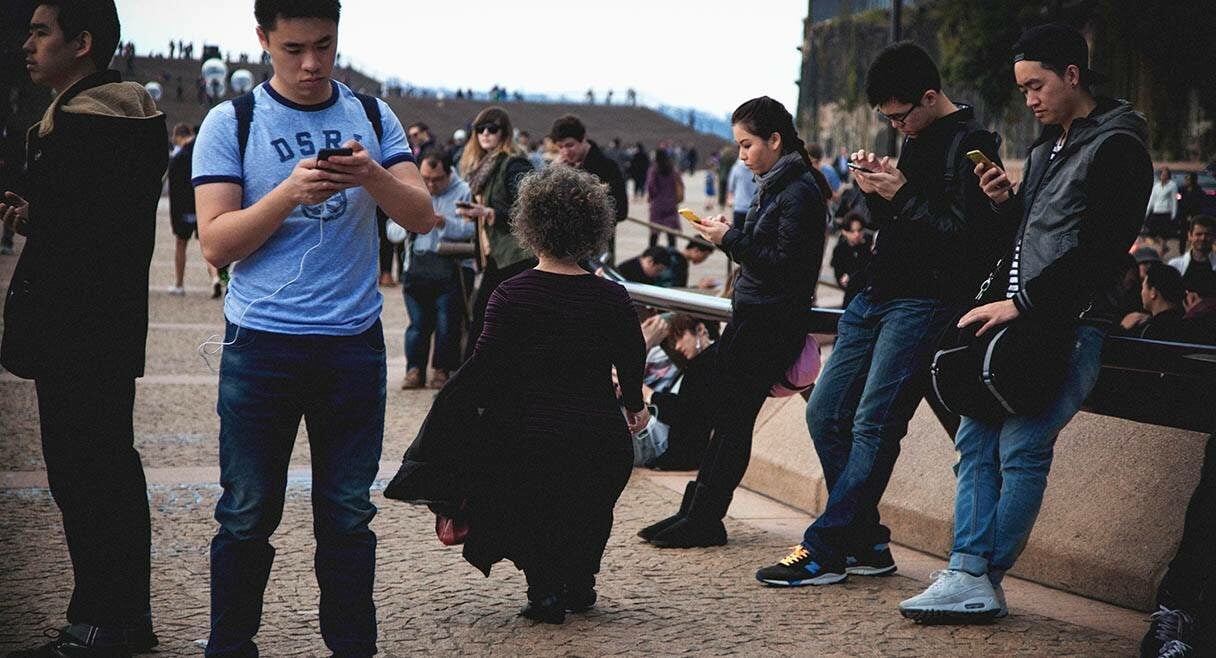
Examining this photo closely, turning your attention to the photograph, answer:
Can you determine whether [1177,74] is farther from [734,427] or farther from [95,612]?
[95,612]

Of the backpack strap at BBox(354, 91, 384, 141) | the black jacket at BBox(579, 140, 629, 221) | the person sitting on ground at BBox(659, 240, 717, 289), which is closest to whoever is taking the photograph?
the backpack strap at BBox(354, 91, 384, 141)

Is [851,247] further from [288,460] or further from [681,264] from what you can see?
[288,460]

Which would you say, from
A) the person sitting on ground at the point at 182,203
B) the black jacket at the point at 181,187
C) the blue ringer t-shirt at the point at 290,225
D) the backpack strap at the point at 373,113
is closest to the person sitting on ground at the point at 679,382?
the backpack strap at the point at 373,113

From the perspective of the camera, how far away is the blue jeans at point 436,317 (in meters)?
9.52

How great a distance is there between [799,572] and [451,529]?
121cm

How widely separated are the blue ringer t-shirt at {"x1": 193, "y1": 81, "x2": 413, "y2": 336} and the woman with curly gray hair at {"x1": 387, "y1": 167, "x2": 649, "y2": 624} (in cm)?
88

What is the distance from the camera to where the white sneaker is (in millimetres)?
4340

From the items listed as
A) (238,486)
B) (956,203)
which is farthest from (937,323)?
(238,486)

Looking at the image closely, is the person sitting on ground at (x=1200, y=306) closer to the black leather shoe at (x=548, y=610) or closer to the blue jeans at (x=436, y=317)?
the black leather shoe at (x=548, y=610)

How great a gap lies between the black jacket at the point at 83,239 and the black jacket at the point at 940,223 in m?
2.34

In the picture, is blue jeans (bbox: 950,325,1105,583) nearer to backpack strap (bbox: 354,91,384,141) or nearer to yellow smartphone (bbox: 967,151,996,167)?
yellow smartphone (bbox: 967,151,996,167)

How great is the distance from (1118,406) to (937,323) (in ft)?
3.15

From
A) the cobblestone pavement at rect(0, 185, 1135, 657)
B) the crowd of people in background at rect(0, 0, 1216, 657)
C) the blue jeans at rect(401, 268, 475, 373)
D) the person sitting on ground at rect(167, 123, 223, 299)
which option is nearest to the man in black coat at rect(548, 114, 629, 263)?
the blue jeans at rect(401, 268, 475, 373)

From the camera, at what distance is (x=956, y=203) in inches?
177
